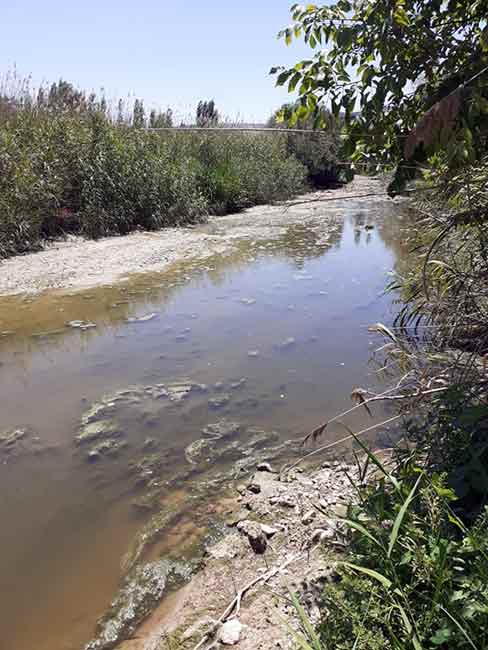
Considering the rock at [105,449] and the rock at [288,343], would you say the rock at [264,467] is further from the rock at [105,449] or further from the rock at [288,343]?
the rock at [288,343]

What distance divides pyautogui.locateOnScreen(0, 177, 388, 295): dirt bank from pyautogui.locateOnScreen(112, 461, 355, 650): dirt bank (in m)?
6.14

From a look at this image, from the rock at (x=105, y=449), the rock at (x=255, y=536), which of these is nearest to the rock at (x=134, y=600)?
the rock at (x=255, y=536)

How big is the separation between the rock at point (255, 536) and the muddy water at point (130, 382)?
0.38 m

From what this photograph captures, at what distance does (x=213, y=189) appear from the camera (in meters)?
15.8

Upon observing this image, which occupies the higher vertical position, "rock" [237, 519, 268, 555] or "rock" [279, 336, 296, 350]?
"rock" [279, 336, 296, 350]

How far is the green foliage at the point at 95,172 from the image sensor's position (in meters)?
9.66

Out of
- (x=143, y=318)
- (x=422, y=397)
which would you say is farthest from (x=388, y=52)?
(x=143, y=318)

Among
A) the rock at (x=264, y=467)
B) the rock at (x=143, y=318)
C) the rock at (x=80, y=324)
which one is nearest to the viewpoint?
the rock at (x=264, y=467)

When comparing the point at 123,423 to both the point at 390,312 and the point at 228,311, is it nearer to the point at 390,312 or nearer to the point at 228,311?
the point at 228,311

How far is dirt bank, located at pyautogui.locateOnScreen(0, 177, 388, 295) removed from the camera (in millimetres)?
8469

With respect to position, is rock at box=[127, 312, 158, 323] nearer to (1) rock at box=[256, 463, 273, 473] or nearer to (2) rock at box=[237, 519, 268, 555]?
(1) rock at box=[256, 463, 273, 473]

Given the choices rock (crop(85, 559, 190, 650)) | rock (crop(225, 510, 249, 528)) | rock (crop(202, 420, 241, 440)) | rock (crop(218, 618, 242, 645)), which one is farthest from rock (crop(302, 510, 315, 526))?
rock (crop(202, 420, 241, 440))

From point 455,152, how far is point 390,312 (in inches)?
211

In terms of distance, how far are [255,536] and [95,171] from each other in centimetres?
1019
